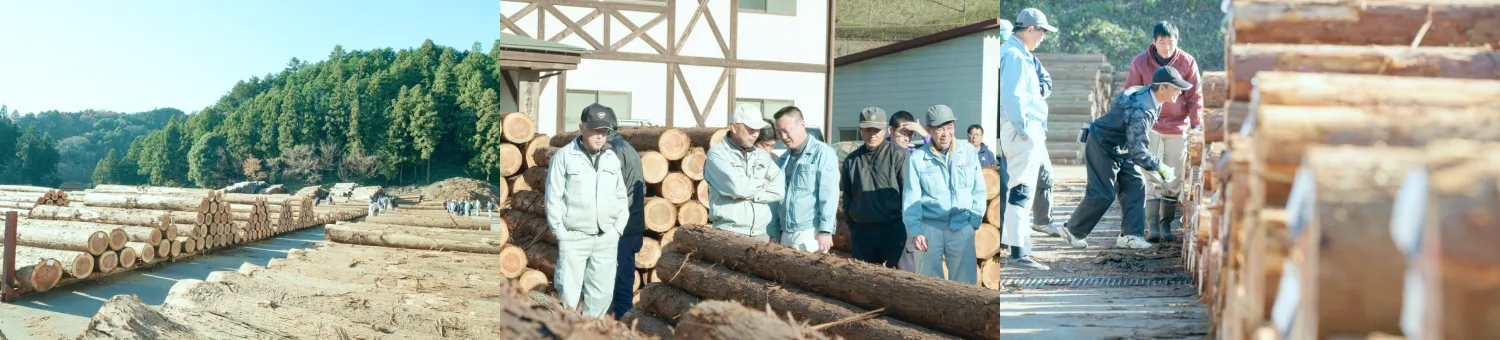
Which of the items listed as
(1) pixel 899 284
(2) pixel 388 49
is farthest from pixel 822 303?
(2) pixel 388 49

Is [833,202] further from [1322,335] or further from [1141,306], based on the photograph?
[1322,335]

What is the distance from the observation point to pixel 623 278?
14.9 ft

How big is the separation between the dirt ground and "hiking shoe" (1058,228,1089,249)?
0.02 m

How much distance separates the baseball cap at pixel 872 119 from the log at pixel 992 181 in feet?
1.62

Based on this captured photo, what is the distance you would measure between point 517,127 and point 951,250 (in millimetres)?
2663

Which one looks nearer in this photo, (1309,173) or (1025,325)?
(1309,173)

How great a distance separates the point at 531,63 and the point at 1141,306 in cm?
275

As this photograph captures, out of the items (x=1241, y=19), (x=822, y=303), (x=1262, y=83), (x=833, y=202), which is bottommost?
(x=822, y=303)

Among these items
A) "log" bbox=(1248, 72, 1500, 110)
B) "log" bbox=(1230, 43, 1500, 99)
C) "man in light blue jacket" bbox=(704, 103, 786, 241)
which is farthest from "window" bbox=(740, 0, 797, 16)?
"log" bbox=(1248, 72, 1500, 110)

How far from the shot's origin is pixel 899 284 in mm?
2756

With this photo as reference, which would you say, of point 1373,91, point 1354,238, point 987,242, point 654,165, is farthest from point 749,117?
point 1354,238

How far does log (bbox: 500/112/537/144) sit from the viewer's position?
5.28 metres

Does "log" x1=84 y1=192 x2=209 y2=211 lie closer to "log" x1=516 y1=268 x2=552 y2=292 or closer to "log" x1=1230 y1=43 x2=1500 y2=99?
"log" x1=516 y1=268 x2=552 y2=292

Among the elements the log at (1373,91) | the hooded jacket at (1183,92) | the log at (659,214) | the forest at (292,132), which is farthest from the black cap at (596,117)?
the log at (1373,91)
